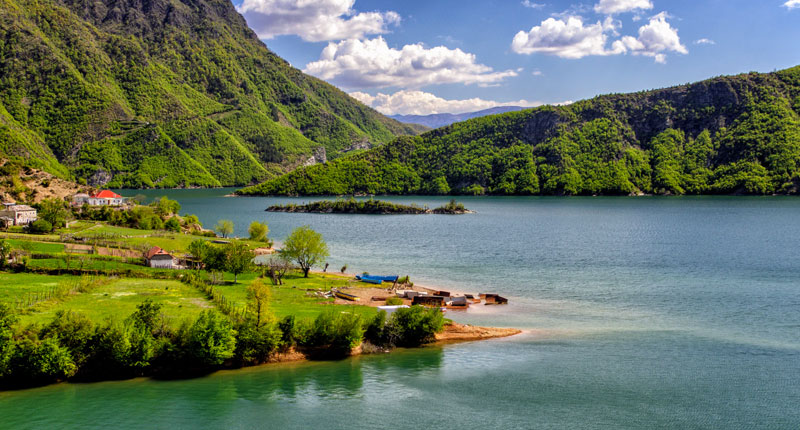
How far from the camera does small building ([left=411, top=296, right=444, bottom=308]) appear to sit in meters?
52.4

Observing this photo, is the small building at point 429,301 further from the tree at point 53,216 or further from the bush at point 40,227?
the tree at point 53,216

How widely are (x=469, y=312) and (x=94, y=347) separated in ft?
99.7

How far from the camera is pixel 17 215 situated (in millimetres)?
88938

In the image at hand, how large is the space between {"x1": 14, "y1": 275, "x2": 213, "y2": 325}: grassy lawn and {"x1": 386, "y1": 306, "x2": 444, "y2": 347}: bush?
1533 cm

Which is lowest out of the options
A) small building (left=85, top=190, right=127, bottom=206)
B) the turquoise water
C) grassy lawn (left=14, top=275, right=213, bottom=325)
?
the turquoise water

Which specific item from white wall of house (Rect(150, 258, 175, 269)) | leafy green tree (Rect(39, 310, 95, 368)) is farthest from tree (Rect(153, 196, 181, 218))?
leafy green tree (Rect(39, 310, 95, 368))

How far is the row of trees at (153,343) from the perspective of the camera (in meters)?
32.6

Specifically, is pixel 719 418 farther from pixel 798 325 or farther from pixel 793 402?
pixel 798 325

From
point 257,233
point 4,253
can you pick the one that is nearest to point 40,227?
point 4,253

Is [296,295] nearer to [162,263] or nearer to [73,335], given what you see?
[162,263]

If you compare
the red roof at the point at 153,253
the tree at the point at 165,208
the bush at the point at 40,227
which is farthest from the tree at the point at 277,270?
the tree at the point at 165,208

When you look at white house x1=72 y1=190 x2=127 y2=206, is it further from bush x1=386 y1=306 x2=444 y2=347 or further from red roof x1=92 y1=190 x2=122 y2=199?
bush x1=386 y1=306 x2=444 y2=347

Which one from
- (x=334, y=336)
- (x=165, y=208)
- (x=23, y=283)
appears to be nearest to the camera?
(x=334, y=336)

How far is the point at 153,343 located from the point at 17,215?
7055cm
